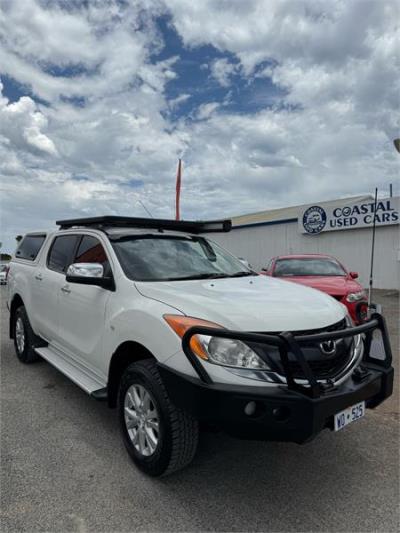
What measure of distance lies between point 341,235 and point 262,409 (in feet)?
56.6

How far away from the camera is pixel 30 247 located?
18.6ft

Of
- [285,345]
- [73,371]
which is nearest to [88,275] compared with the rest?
[73,371]

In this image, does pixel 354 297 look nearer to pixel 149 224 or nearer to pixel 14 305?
pixel 149 224

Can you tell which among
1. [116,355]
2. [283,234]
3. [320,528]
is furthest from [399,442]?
[283,234]

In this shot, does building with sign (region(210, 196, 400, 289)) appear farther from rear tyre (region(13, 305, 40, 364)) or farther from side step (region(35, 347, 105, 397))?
side step (region(35, 347, 105, 397))

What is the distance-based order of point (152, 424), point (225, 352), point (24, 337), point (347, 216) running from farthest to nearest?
point (347, 216), point (24, 337), point (152, 424), point (225, 352)

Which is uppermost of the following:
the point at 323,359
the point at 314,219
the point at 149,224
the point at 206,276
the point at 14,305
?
the point at 314,219

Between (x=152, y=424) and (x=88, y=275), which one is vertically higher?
(x=88, y=275)

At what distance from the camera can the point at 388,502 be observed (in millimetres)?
2518

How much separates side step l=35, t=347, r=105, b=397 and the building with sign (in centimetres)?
1500

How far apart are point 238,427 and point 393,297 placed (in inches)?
543

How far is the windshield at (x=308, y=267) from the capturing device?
7.74 metres

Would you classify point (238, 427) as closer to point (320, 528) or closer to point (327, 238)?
point (320, 528)

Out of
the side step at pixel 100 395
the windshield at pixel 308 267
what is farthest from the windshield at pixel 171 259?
the windshield at pixel 308 267
